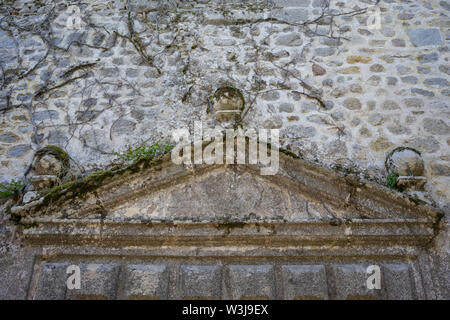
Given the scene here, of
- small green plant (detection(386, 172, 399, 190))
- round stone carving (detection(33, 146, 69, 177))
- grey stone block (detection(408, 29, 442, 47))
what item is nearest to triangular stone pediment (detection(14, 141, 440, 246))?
small green plant (detection(386, 172, 399, 190))

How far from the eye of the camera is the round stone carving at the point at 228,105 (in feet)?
11.3

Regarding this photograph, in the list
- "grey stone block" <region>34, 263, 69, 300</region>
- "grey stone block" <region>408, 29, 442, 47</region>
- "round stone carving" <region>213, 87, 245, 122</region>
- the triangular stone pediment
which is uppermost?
"grey stone block" <region>408, 29, 442, 47</region>

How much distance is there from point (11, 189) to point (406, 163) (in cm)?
303

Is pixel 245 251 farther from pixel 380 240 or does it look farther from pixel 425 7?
pixel 425 7

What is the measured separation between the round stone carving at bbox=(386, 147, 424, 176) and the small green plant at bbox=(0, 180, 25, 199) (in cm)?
287

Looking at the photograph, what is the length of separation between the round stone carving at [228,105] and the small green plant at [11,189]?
1.65 m

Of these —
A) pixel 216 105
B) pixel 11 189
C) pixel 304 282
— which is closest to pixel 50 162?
pixel 11 189

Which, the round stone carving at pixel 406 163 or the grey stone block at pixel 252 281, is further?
the round stone carving at pixel 406 163

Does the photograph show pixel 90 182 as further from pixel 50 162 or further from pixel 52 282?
pixel 52 282

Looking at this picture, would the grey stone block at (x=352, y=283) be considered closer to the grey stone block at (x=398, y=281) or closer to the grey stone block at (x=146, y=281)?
the grey stone block at (x=398, y=281)

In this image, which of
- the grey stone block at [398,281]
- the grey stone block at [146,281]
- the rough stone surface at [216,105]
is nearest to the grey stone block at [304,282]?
the rough stone surface at [216,105]

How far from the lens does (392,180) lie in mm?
3166

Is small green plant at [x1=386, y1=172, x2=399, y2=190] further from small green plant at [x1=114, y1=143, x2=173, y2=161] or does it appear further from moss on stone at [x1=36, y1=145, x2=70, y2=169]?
moss on stone at [x1=36, y1=145, x2=70, y2=169]

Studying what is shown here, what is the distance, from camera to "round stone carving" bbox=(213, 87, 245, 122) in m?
3.45
